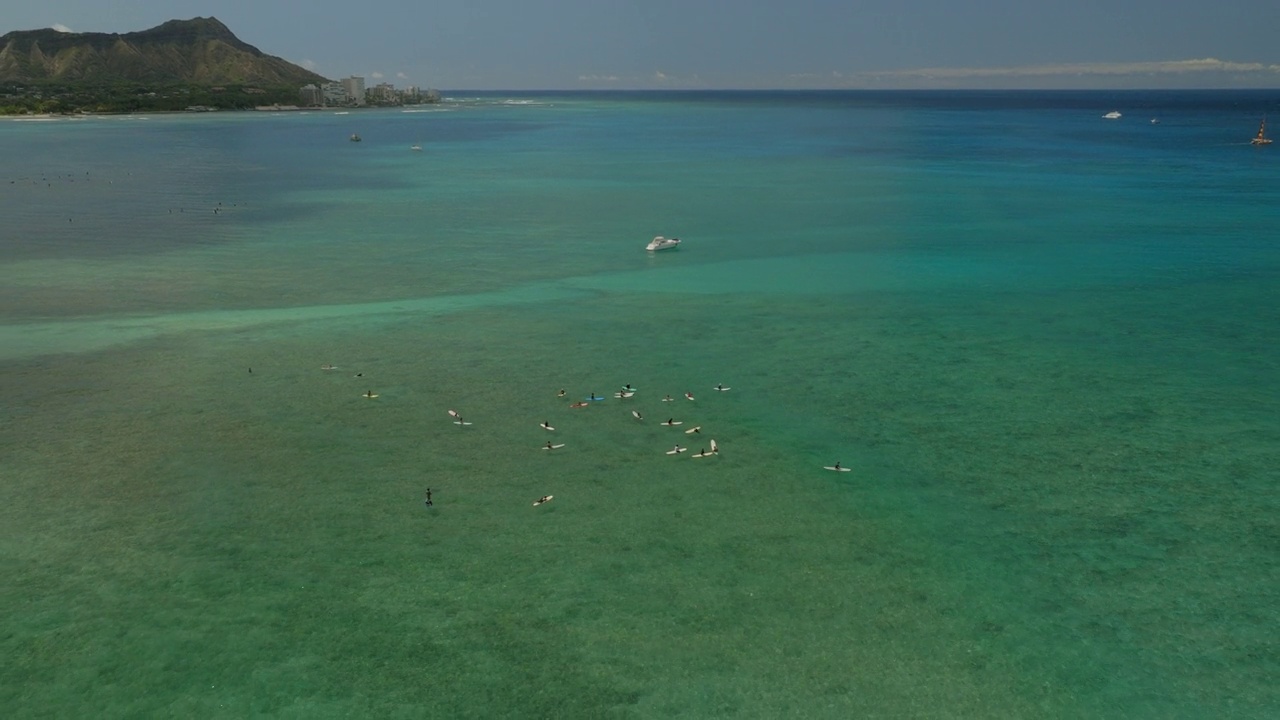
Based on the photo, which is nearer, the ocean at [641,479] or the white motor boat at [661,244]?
the ocean at [641,479]

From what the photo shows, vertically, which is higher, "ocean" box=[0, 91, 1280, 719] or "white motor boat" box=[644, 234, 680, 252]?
"white motor boat" box=[644, 234, 680, 252]

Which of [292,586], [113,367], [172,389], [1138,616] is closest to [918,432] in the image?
[1138,616]

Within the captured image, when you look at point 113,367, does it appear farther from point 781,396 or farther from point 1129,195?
point 1129,195

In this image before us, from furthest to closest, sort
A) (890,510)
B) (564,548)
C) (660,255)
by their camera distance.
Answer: (660,255) < (890,510) < (564,548)

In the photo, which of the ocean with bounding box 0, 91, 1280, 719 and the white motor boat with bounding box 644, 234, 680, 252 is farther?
the white motor boat with bounding box 644, 234, 680, 252

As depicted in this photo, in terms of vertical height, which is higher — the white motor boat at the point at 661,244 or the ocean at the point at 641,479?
the white motor boat at the point at 661,244

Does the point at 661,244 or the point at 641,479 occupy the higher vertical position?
the point at 661,244

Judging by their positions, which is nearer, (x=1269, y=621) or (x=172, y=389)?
(x=1269, y=621)

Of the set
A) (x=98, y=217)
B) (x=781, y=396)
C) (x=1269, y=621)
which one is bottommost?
(x=1269, y=621)
